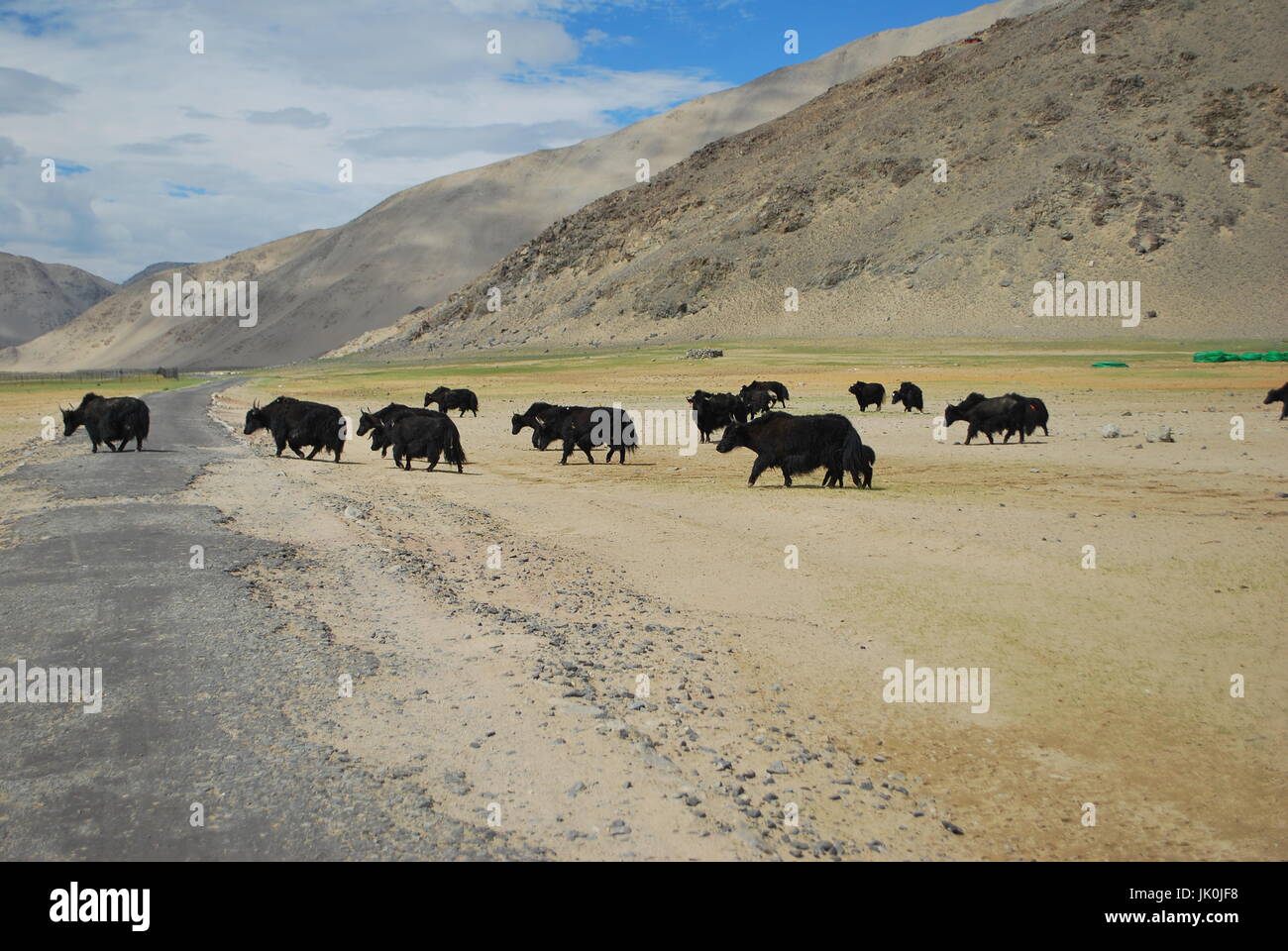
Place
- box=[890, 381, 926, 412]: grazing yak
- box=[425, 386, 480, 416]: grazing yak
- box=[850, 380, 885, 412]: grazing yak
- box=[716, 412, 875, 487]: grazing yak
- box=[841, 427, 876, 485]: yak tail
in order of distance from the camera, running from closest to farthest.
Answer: box=[841, 427, 876, 485]: yak tail
box=[716, 412, 875, 487]: grazing yak
box=[890, 381, 926, 412]: grazing yak
box=[850, 380, 885, 412]: grazing yak
box=[425, 386, 480, 416]: grazing yak

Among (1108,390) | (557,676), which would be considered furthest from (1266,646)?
(1108,390)

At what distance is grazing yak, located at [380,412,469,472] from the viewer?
23.3 metres

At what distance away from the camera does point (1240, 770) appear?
712 centimetres

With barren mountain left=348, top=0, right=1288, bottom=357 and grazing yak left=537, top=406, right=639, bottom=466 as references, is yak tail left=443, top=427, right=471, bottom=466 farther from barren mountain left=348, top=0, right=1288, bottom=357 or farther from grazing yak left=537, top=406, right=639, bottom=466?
barren mountain left=348, top=0, right=1288, bottom=357

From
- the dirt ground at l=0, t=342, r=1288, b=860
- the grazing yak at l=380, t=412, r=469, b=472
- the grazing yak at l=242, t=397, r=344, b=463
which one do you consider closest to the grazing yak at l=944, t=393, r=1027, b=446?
the dirt ground at l=0, t=342, r=1288, b=860

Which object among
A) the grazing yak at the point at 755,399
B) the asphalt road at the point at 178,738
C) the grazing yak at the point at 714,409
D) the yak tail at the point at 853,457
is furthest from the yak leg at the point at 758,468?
the grazing yak at the point at 755,399

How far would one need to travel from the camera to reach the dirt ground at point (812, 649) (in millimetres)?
6117

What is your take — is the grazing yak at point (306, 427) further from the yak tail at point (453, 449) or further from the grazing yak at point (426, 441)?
the yak tail at point (453, 449)

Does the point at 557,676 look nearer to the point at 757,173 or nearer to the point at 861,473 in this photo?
the point at 861,473

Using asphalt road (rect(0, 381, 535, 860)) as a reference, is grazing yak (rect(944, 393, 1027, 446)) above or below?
above

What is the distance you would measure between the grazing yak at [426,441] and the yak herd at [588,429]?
23 mm

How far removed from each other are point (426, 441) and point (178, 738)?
1739 cm

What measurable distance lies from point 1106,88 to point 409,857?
451 feet

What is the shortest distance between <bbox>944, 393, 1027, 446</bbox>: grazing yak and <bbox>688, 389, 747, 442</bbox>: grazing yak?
583cm
